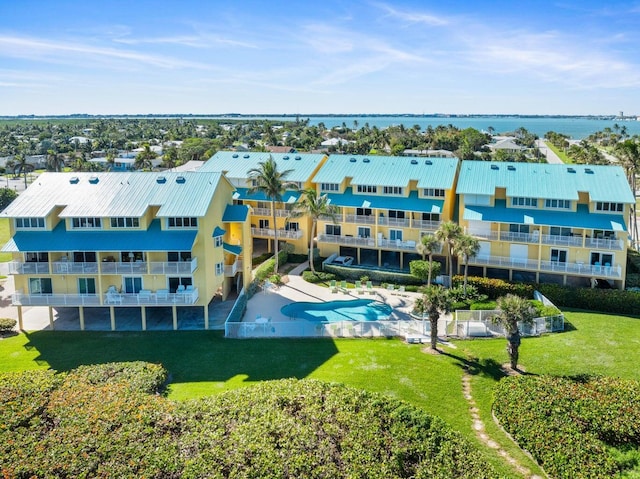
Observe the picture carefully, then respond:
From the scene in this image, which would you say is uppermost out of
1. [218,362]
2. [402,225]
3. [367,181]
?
[367,181]

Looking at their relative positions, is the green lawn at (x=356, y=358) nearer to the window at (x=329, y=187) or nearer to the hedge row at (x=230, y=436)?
the hedge row at (x=230, y=436)

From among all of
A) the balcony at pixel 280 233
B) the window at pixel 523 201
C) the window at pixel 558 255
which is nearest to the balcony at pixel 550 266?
the window at pixel 558 255

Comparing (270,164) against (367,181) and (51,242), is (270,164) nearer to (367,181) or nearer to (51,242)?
(367,181)

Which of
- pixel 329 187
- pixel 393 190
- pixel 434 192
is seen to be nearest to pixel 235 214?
pixel 329 187

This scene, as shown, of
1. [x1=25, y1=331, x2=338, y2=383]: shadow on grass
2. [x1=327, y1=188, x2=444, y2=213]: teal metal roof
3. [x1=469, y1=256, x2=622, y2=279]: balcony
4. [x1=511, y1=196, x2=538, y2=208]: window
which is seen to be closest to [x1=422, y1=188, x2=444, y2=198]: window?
[x1=327, y1=188, x2=444, y2=213]: teal metal roof

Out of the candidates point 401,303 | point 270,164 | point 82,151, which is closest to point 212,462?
point 401,303

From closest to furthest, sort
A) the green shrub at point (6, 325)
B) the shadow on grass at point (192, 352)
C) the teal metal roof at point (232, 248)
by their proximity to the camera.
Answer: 1. the shadow on grass at point (192, 352)
2. the green shrub at point (6, 325)
3. the teal metal roof at point (232, 248)

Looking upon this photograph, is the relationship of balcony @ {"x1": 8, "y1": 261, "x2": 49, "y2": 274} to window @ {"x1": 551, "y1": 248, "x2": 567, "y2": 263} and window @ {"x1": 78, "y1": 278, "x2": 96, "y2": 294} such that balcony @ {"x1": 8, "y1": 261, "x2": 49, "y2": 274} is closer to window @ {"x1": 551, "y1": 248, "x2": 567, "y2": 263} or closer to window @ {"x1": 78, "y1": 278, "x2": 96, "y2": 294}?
window @ {"x1": 78, "y1": 278, "x2": 96, "y2": 294}
